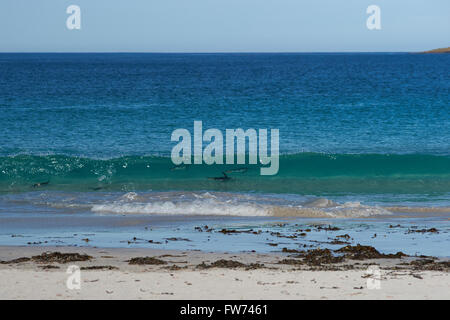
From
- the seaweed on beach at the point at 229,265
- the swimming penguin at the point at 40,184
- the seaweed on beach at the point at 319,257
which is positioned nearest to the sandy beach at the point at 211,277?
the seaweed on beach at the point at 229,265

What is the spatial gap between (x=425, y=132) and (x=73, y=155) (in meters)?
16.1

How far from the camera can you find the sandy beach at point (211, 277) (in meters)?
7.48

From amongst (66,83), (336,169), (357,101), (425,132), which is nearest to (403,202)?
(336,169)

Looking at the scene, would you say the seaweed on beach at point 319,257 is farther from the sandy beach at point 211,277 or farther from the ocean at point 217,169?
the ocean at point 217,169

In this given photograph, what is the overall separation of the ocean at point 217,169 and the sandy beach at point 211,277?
1.20 metres

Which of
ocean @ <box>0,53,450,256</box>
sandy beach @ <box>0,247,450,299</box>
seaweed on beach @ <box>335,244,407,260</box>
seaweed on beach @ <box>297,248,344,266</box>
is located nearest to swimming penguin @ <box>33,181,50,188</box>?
ocean @ <box>0,53,450,256</box>

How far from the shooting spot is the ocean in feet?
44.0

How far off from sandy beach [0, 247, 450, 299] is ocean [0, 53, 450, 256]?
1199mm

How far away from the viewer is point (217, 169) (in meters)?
23.1

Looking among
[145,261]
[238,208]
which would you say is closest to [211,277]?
[145,261]

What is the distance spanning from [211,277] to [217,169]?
1489cm

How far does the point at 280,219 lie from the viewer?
46.2 feet

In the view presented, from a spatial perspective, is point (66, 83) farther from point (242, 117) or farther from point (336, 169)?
point (336, 169)

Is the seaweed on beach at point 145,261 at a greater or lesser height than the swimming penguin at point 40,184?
greater
